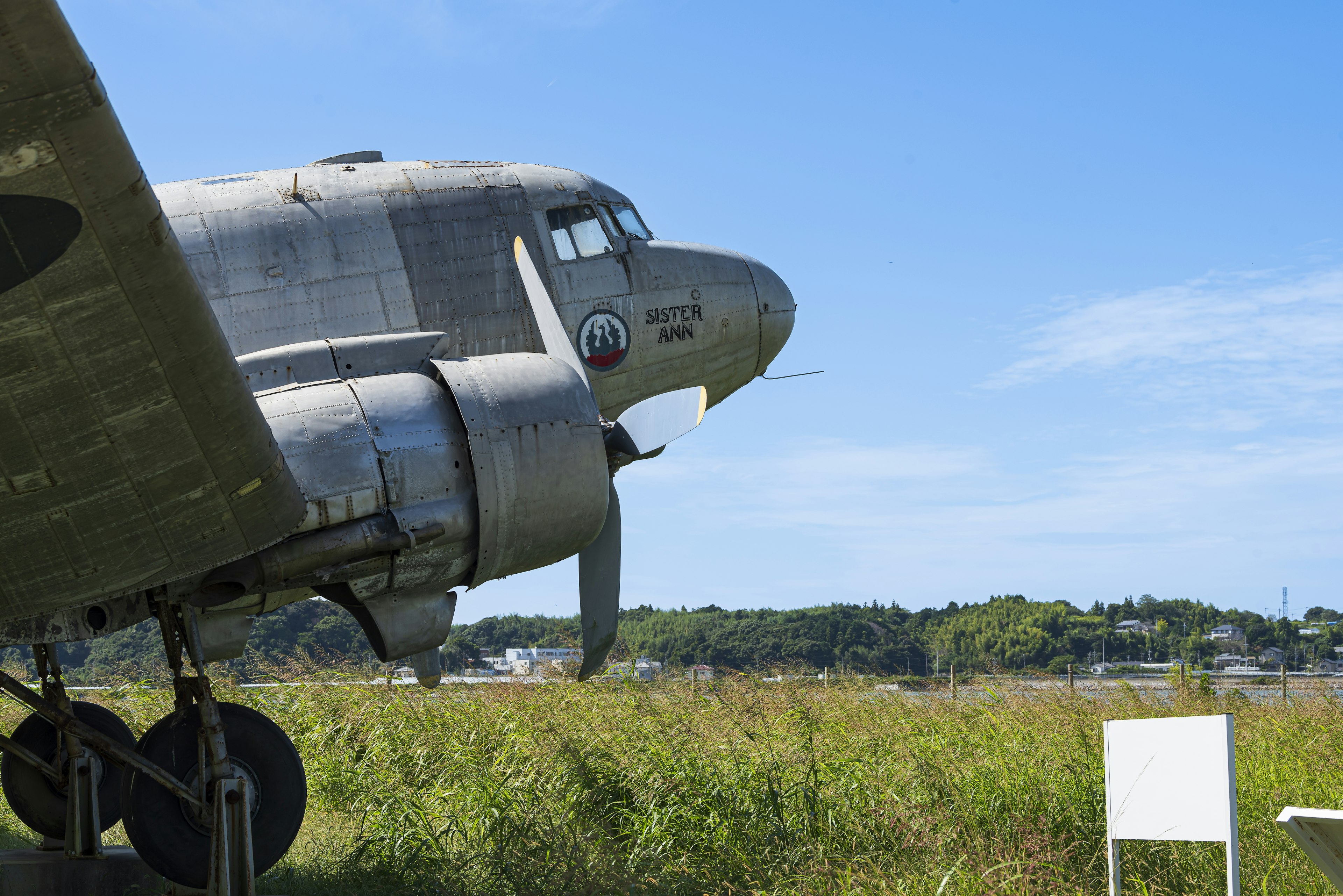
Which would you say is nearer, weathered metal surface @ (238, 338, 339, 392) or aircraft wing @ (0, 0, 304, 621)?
aircraft wing @ (0, 0, 304, 621)

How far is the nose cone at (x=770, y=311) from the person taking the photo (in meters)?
10.2

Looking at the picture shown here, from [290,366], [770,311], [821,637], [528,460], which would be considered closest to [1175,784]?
[528,460]

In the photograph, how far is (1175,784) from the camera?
4371 mm

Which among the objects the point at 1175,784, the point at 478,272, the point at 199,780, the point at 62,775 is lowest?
the point at 62,775

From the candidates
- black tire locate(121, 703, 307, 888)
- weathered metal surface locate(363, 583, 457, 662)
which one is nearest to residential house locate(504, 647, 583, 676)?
weathered metal surface locate(363, 583, 457, 662)

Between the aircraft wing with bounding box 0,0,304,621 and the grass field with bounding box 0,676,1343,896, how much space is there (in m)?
3.24

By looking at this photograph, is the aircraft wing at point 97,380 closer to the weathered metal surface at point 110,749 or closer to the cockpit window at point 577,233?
the weathered metal surface at point 110,749

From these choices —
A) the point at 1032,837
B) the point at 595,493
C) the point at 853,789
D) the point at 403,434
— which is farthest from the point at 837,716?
the point at 403,434

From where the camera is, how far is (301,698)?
13.3 metres

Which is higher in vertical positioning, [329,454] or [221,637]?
[329,454]

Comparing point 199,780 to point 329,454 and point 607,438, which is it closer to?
point 329,454

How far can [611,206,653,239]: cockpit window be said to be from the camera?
32.1 ft

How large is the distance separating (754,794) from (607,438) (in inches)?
124

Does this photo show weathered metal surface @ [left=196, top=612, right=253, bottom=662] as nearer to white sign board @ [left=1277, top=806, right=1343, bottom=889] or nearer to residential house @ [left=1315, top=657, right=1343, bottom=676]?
white sign board @ [left=1277, top=806, right=1343, bottom=889]
